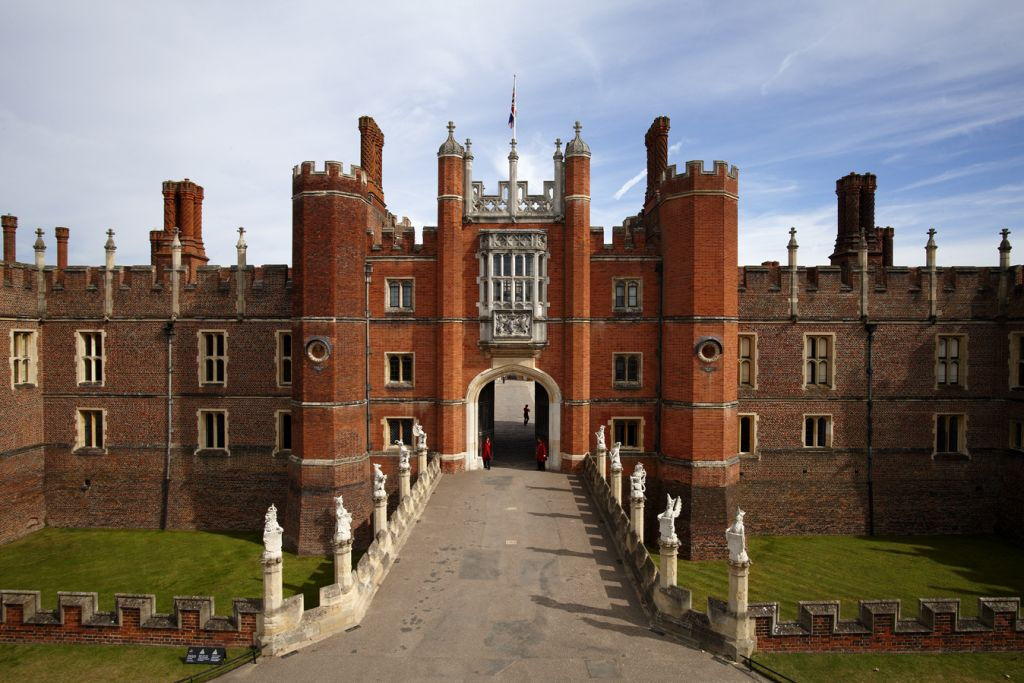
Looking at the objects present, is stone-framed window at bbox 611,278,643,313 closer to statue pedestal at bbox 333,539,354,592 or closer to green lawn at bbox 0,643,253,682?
statue pedestal at bbox 333,539,354,592

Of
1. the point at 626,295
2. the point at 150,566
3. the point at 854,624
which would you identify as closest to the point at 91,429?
the point at 150,566

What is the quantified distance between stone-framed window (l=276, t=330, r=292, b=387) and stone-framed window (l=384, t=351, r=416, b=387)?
4543mm

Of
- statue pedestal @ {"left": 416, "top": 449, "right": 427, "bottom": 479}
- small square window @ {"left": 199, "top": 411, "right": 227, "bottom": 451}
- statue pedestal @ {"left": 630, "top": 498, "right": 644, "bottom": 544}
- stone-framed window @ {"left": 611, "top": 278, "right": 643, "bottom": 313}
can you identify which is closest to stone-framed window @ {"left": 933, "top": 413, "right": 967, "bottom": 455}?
stone-framed window @ {"left": 611, "top": 278, "right": 643, "bottom": 313}

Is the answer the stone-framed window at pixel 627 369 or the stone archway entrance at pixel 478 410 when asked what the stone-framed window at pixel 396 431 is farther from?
the stone-framed window at pixel 627 369

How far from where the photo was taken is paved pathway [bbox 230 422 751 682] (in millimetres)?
13266

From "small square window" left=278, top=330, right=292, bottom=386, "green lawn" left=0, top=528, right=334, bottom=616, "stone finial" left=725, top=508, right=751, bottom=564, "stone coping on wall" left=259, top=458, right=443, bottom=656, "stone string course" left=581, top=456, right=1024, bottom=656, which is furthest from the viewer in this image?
"small square window" left=278, top=330, right=292, bottom=386

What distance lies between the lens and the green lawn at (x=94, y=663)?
1466 centimetres

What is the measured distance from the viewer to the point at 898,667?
15086mm

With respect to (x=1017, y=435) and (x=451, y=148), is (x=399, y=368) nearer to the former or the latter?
(x=451, y=148)

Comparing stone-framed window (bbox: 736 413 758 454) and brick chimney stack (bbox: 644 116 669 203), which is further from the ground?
brick chimney stack (bbox: 644 116 669 203)

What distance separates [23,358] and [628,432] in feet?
87.7

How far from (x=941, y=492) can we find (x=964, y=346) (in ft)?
21.6

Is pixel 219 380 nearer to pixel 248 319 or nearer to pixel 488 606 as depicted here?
pixel 248 319

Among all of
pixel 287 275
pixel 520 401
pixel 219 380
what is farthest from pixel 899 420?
pixel 520 401
